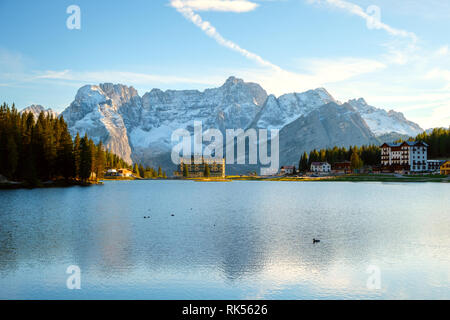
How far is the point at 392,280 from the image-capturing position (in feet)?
102

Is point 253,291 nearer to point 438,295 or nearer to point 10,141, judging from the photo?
point 438,295

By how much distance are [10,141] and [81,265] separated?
378 ft

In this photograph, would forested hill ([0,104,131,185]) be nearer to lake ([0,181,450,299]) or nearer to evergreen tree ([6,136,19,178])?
evergreen tree ([6,136,19,178])

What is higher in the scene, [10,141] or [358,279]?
[10,141]

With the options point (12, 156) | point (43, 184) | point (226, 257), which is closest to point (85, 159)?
point (43, 184)

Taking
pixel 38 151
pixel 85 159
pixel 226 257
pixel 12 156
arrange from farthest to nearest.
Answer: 1. pixel 85 159
2. pixel 38 151
3. pixel 12 156
4. pixel 226 257

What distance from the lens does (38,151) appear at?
150750 mm

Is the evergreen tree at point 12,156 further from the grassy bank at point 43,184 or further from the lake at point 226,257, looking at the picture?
the lake at point 226,257

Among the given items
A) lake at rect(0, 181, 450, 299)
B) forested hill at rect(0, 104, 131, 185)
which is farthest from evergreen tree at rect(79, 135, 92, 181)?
lake at rect(0, 181, 450, 299)

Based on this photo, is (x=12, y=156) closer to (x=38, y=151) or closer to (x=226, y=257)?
(x=38, y=151)

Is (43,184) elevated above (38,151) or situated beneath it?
situated beneath

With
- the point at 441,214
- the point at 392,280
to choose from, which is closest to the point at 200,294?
the point at 392,280

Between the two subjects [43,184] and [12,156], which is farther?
[43,184]

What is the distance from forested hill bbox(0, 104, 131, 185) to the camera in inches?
5497
